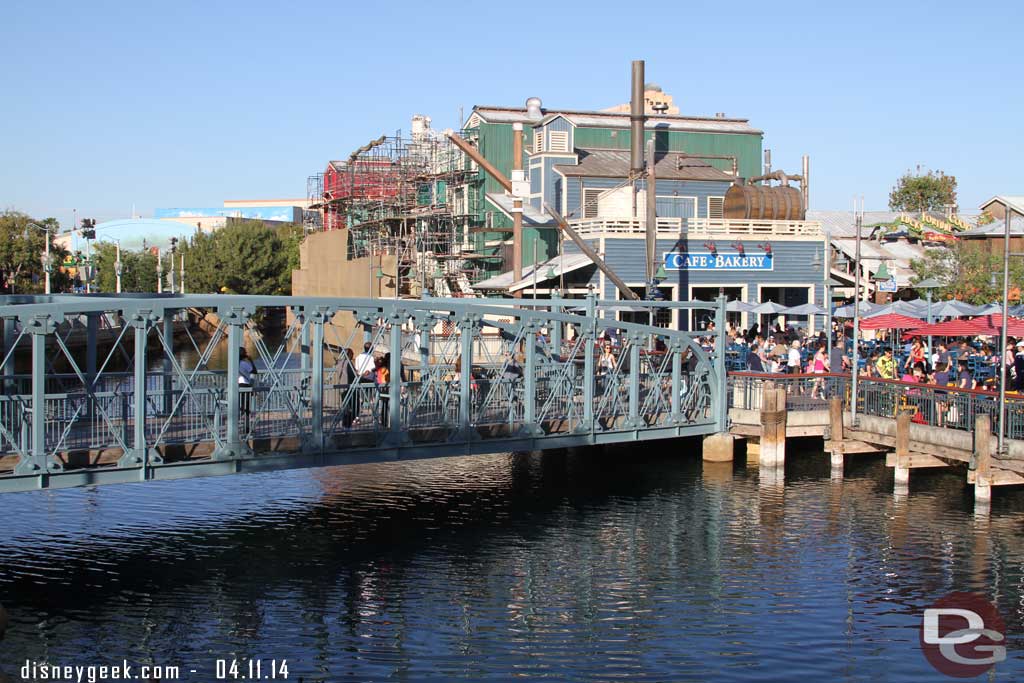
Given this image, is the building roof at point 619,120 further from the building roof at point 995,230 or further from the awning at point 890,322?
the awning at point 890,322

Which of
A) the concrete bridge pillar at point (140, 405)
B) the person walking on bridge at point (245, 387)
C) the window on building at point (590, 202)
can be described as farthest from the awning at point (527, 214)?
the concrete bridge pillar at point (140, 405)

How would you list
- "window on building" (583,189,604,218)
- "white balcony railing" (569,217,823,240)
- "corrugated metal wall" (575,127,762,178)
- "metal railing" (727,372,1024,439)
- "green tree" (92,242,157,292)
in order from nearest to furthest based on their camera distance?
"metal railing" (727,372,1024,439) < "white balcony railing" (569,217,823,240) < "window on building" (583,189,604,218) < "corrugated metal wall" (575,127,762,178) < "green tree" (92,242,157,292)

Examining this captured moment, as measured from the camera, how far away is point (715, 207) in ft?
188

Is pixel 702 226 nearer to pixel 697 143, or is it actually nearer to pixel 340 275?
pixel 697 143

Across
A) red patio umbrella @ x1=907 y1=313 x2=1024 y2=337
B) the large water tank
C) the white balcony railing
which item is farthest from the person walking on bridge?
the large water tank

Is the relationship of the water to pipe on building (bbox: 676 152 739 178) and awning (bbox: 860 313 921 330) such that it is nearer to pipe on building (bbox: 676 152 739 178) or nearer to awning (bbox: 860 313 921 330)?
awning (bbox: 860 313 921 330)

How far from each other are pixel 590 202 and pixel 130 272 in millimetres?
63387

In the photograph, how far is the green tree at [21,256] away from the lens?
7662 cm

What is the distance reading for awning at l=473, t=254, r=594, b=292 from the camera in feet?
155

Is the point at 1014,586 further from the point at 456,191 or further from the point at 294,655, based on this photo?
the point at 456,191

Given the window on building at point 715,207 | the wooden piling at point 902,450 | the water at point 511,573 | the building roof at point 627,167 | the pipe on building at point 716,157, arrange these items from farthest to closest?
the pipe on building at point 716,157, the window on building at point 715,207, the building roof at point 627,167, the wooden piling at point 902,450, the water at point 511,573

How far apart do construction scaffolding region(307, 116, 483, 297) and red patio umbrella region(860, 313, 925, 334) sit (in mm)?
20927

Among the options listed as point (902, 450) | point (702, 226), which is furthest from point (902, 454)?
point (702, 226)

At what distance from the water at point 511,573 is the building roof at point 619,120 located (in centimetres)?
3362
